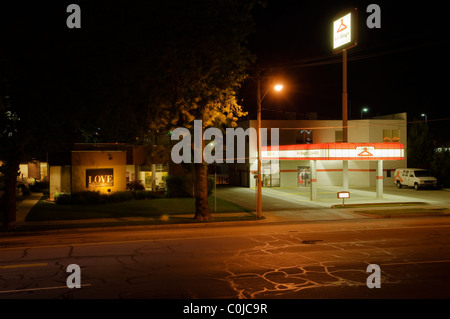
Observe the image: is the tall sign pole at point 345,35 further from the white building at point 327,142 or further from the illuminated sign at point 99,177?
the illuminated sign at point 99,177

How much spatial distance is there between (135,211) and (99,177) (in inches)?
277

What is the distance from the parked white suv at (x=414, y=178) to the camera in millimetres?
35375

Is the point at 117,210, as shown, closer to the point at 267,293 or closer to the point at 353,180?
the point at 267,293

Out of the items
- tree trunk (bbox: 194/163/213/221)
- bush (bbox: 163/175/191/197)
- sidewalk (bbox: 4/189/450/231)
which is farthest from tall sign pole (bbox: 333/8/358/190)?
tree trunk (bbox: 194/163/213/221)

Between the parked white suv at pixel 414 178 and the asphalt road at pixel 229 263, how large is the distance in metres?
21.3

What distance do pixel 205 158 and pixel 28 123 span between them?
745 cm

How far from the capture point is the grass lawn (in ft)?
63.3

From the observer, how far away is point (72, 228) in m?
16.1

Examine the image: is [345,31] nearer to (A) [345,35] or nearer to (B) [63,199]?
(A) [345,35]

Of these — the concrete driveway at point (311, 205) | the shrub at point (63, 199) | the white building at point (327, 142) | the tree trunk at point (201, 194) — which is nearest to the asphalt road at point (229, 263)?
the tree trunk at point (201, 194)

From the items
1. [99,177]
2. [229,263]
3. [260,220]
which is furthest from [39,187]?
[229,263]

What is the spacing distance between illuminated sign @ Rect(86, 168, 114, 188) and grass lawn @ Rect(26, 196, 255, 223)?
2.80 m

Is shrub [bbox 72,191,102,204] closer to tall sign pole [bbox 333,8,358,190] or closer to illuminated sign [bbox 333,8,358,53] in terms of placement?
tall sign pole [bbox 333,8,358,190]
